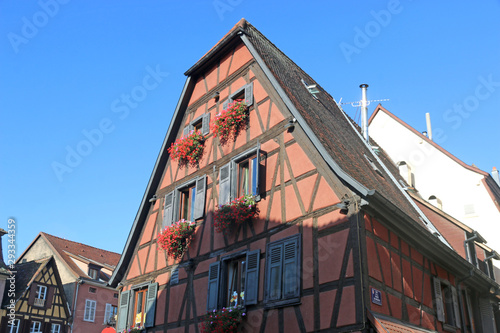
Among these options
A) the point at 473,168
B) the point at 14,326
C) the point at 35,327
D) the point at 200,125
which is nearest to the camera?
the point at 200,125

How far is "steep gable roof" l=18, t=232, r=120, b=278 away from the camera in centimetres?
3664

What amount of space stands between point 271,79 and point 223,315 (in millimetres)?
5707

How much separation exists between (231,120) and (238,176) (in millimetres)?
1528

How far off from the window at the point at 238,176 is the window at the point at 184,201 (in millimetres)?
894

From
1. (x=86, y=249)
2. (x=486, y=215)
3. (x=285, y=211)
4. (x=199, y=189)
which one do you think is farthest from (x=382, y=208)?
(x=86, y=249)

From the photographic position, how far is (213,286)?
12.8 meters

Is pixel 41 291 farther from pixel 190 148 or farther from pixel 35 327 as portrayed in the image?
pixel 190 148

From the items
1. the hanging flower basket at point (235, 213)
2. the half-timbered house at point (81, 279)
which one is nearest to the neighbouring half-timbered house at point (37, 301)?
the half-timbered house at point (81, 279)

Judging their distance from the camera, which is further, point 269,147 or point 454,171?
point 454,171

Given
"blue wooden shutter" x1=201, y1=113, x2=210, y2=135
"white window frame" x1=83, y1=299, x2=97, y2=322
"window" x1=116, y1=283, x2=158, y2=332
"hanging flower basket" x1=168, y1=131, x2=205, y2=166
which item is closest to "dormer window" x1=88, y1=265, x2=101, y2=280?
"white window frame" x1=83, y1=299, x2=97, y2=322

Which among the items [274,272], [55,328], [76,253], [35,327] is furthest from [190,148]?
[76,253]

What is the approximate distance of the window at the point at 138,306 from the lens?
14477 mm

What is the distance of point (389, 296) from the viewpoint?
1070 centimetres

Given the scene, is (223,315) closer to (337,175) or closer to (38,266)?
(337,175)
